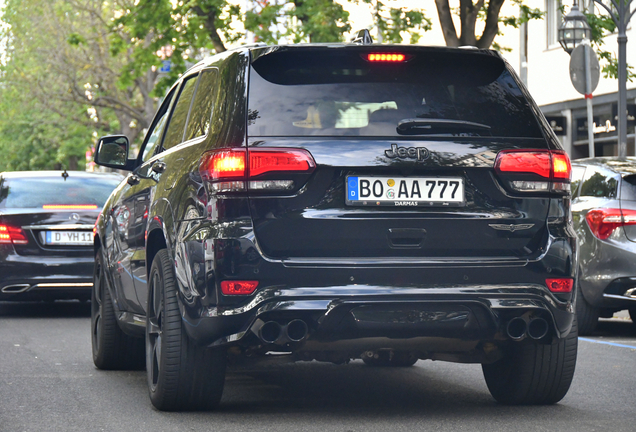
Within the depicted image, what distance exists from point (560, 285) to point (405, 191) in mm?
867

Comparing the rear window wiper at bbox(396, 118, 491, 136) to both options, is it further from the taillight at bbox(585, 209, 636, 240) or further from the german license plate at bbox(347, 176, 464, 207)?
the taillight at bbox(585, 209, 636, 240)

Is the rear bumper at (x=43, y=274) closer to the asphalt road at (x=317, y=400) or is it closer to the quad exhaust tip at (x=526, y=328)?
the asphalt road at (x=317, y=400)

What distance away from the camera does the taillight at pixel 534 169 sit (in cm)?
554

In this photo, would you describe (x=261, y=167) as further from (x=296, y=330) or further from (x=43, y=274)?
(x=43, y=274)

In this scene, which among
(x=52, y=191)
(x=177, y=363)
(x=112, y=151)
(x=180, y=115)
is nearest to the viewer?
(x=177, y=363)

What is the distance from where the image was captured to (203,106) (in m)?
6.12

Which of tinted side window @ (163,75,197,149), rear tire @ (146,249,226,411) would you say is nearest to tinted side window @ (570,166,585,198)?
tinted side window @ (163,75,197,149)

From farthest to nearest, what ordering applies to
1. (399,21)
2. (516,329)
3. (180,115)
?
(399,21) → (180,115) → (516,329)

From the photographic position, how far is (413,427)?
565 cm

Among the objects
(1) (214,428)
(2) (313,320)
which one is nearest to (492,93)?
(2) (313,320)

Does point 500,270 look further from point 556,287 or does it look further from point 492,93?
point 492,93

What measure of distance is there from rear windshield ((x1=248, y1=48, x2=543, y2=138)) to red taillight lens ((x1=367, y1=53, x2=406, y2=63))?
0.07ft

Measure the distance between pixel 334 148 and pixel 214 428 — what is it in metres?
1.42

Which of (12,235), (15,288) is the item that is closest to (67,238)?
(12,235)
